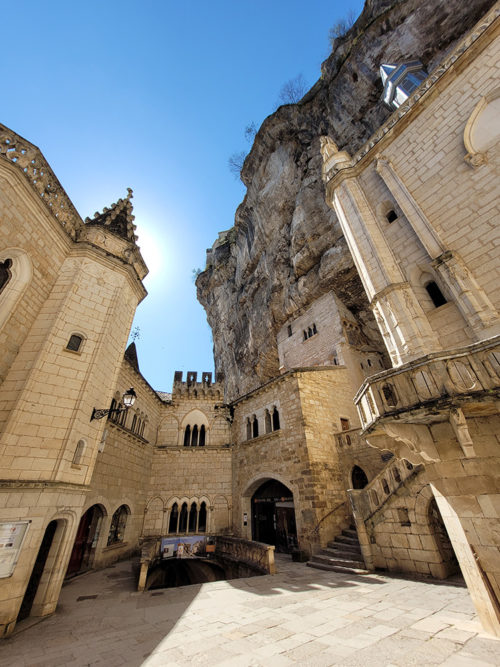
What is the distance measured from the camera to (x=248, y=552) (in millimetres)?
10305

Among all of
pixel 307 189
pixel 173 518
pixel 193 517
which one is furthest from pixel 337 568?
pixel 307 189

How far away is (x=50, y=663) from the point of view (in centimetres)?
382

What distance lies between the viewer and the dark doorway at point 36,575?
19.9 feet

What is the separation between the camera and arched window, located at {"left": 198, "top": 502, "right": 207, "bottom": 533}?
1531cm

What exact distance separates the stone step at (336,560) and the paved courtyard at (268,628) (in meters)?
1.29

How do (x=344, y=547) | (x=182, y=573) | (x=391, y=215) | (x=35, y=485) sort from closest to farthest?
(x=35, y=485), (x=391, y=215), (x=344, y=547), (x=182, y=573)

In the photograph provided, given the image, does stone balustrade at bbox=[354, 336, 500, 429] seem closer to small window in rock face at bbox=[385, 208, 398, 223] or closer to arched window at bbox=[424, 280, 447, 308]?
arched window at bbox=[424, 280, 447, 308]

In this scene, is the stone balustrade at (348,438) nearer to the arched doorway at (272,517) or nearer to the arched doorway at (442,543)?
the arched doorway at (272,517)

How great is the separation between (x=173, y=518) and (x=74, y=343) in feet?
40.8

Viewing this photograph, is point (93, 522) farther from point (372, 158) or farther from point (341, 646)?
point (372, 158)

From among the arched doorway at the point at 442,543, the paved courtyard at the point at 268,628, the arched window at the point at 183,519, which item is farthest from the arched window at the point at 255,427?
the arched doorway at the point at 442,543

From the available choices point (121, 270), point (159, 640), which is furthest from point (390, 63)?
point (159, 640)

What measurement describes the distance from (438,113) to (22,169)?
12.9 meters

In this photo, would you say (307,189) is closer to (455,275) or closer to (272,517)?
(455,275)
